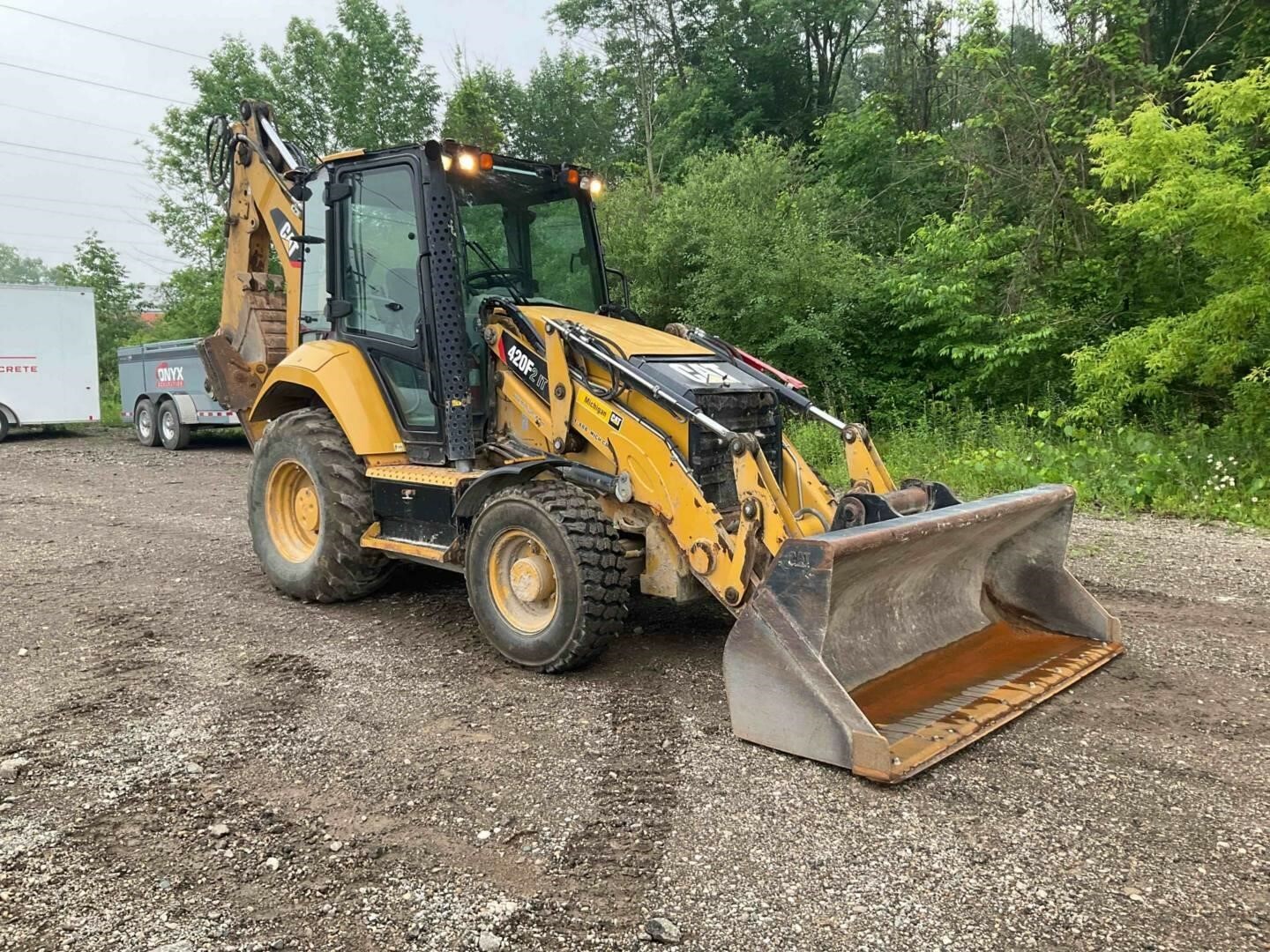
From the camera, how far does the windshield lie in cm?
545

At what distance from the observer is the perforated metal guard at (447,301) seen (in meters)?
5.21

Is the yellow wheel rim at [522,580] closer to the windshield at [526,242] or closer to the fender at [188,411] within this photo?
the windshield at [526,242]

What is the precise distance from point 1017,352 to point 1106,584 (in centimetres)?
546

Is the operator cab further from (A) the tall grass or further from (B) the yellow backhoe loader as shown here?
(A) the tall grass

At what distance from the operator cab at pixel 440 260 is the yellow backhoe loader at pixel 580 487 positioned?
0.02 m

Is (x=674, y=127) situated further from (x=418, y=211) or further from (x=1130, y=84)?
(x=418, y=211)

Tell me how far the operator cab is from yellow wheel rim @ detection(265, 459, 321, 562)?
95 centimetres

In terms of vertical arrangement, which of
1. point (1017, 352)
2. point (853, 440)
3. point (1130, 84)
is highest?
point (1130, 84)

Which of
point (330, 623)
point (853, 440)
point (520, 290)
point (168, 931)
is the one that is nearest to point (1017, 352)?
point (853, 440)

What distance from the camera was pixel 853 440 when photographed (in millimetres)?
5199

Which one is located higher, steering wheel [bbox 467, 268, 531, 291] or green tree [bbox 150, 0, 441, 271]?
green tree [bbox 150, 0, 441, 271]

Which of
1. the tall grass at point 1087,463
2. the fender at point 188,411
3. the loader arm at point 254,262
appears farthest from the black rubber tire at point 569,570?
the fender at point 188,411

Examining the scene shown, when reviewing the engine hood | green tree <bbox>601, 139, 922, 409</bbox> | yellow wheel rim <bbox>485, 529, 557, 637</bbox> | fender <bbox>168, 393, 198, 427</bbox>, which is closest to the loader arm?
the engine hood

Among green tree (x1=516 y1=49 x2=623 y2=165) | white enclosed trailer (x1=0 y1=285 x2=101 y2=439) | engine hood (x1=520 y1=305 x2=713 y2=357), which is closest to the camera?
engine hood (x1=520 y1=305 x2=713 y2=357)
